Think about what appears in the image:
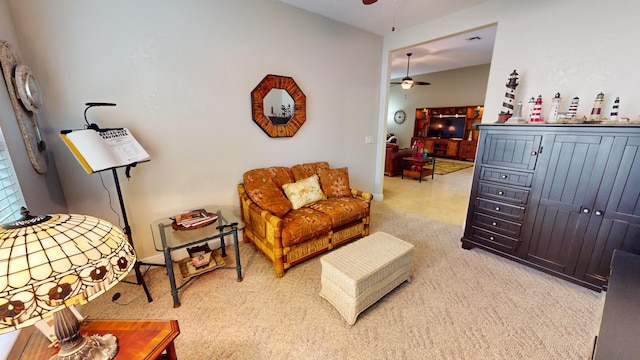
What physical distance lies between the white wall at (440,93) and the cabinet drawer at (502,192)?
688 centimetres

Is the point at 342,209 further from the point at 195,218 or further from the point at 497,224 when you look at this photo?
the point at 497,224

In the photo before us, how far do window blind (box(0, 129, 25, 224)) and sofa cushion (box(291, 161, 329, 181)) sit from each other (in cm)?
227

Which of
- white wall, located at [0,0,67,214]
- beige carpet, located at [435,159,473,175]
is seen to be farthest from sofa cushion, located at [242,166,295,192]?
beige carpet, located at [435,159,473,175]

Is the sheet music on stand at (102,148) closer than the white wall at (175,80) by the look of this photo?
Yes

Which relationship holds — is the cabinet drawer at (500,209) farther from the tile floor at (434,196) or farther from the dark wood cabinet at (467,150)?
the dark wood cabinet at (467,150)

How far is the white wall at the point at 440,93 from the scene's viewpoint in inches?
313

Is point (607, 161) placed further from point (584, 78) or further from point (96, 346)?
point (96, 346)

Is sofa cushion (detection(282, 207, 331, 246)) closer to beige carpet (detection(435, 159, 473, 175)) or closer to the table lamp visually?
the table lamp

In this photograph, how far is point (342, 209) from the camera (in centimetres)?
272

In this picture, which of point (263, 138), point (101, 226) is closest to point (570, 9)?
point (263, 138)

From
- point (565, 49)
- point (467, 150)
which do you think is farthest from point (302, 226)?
point (467, 150)

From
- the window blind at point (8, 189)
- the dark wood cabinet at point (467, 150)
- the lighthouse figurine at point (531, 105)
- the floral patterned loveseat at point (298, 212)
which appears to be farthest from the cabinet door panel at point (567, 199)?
the dark wood cabinet at point (467, 150)

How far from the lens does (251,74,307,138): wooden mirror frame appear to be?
112 inches

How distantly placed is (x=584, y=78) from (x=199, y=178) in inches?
157
